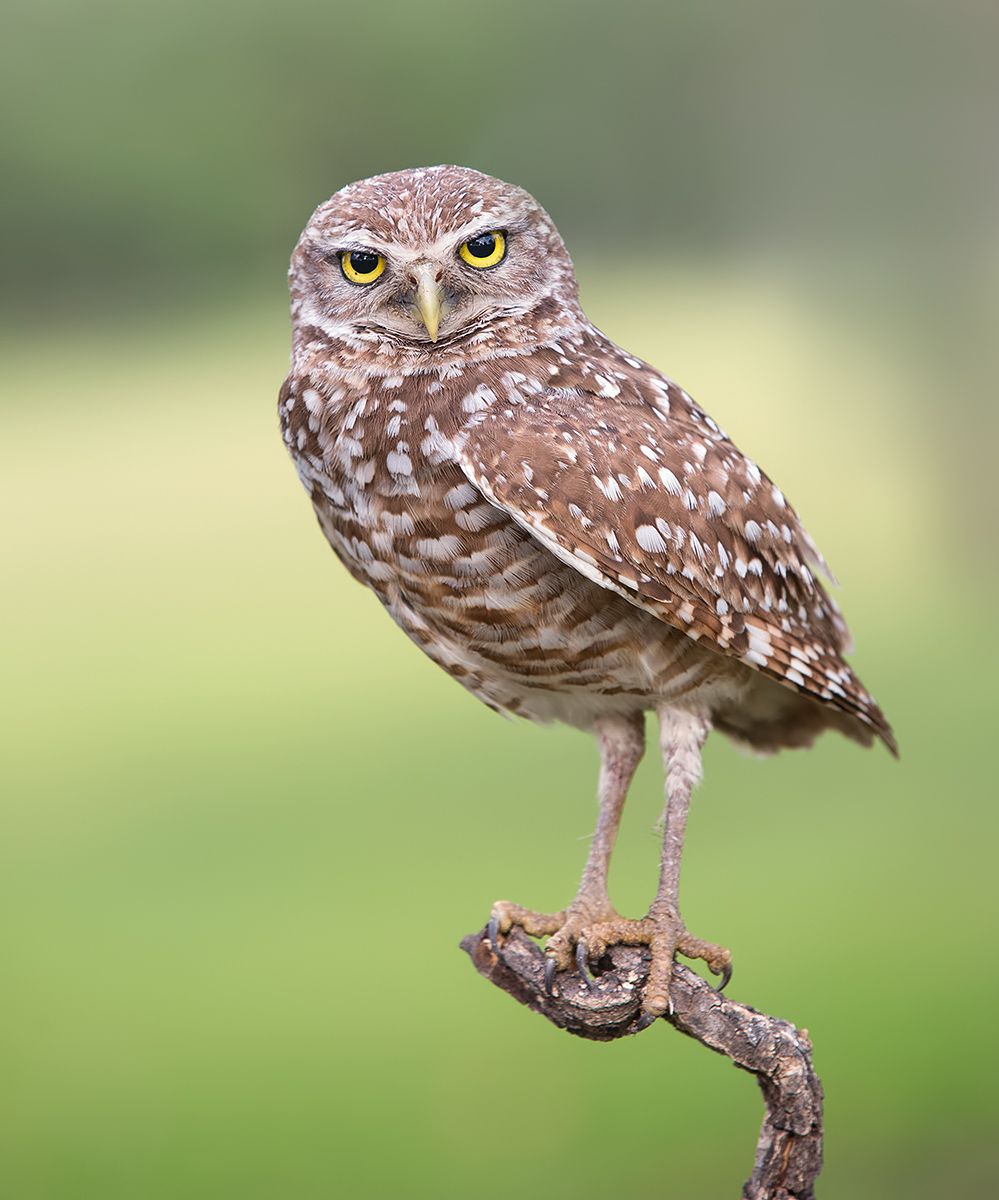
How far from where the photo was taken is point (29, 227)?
97.7 inches

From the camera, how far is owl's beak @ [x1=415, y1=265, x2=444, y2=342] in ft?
3.87

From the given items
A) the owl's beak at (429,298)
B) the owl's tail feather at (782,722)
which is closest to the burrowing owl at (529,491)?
the owl's beak at (429,298)

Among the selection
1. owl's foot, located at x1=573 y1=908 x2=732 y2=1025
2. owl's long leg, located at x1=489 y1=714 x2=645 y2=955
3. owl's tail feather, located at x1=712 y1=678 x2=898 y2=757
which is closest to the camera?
owl's foot, located at x1=573 y1=908 x2=732 y2=1025

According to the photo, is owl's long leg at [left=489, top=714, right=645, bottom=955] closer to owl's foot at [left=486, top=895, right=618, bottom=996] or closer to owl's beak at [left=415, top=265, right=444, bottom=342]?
owl's foot at [left=486, top=895, right=618, bottom=996]

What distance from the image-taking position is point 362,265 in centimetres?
123

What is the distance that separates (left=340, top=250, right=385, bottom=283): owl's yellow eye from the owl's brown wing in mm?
175

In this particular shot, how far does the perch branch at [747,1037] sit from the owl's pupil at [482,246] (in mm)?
751

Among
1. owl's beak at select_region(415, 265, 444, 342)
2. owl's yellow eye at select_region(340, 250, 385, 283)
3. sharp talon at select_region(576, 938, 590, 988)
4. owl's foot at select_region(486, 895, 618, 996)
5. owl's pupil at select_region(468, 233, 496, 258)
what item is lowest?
sharp talon at select_region(576, 938, 590, 988)

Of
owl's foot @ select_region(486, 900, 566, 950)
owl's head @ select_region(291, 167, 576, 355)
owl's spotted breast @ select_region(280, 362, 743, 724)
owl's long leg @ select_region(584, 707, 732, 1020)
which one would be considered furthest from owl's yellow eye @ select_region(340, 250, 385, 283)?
owl's foot @ select_region(486, 900, 566, 950)

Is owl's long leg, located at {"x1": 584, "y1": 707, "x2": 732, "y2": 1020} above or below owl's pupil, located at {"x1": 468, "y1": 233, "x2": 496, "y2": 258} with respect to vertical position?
below

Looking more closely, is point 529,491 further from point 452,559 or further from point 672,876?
point 672,876

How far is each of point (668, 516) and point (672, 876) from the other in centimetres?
41

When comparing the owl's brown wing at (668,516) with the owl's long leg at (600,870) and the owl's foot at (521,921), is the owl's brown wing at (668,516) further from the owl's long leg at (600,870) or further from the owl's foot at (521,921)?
the owl's foot at (521,921)

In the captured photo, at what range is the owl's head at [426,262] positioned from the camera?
3.91 ft
